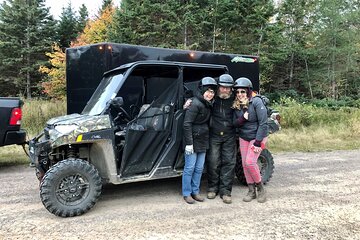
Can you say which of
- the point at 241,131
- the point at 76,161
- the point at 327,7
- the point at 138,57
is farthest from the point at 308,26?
the point at 76,161

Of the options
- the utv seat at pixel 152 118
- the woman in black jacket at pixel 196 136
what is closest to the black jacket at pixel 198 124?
the woman in black jacket at pixel 196 136

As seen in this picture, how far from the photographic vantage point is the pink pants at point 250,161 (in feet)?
18.1

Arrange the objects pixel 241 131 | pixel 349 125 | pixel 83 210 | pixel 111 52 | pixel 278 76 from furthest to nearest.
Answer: pixel 278 76, pixel 349 125, pixel 111 52, pixel 241 131, pixel 83 210

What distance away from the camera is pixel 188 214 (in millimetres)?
4887

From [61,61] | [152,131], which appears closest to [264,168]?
[152,131]

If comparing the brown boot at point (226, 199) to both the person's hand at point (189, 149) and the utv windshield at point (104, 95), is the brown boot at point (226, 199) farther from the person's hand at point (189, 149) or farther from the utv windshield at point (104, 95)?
the utv windshield at point (104, 95)

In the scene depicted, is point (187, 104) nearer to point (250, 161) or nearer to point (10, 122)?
point (250, 161)

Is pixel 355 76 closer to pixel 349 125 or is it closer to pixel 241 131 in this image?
pixel 349 125

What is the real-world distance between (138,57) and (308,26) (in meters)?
22.2

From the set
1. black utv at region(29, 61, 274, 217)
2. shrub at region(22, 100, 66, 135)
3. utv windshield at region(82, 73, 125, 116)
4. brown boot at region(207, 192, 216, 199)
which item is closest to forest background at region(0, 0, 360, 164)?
shrub at region(22, 100, 66, 135)

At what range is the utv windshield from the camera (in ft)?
17.5

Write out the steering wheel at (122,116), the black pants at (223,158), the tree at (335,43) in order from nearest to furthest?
the black pants at (223,158), the steering wheel at (122,116), the tree at (335,43)

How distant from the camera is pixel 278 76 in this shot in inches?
1156

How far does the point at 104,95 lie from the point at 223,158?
6.78 feet
